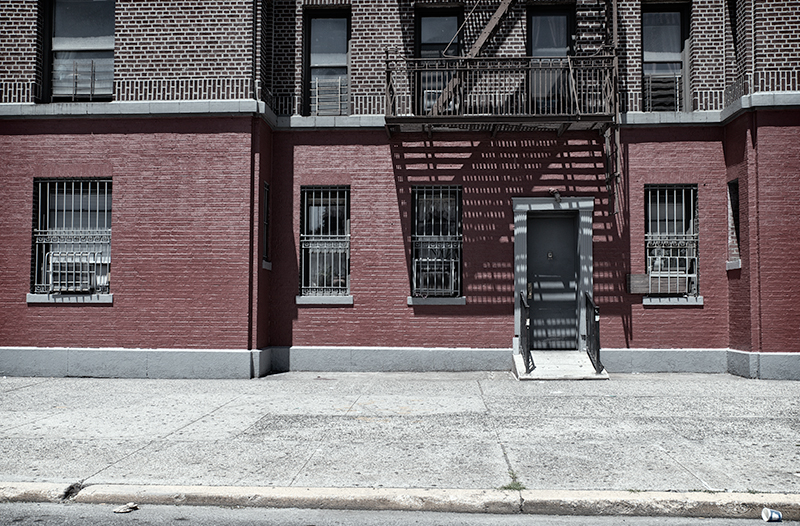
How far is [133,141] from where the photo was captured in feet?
40.6

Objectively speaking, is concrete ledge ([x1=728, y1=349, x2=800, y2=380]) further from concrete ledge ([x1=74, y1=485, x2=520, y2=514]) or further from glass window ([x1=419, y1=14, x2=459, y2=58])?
concrete ledge ([x1=74, y1=485, x2=520, y2=514])

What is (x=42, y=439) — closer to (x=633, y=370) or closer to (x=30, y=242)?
(x=30, y=242)

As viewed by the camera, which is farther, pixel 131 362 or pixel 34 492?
pixel 131 362

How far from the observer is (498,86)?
12.8 metres

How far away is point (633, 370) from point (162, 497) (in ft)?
31.3

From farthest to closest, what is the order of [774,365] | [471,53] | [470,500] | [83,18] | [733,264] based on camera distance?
[83,18] < [471,53] < [733,264] < [774,365] < [470,500]

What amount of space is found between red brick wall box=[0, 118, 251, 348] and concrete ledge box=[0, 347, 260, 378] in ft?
0.54

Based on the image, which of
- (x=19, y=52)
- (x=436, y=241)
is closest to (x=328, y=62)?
(x=436, y=241)

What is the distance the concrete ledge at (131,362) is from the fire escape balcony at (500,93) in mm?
5245

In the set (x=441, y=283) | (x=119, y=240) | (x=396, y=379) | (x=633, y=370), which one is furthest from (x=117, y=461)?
(x=633, y=370)

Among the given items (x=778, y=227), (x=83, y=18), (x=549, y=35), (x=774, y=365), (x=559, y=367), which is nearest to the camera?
(x=774, y=365)

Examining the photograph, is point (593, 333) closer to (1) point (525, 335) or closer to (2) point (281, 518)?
(1) point (525, 335)

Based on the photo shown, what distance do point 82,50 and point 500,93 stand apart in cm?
815

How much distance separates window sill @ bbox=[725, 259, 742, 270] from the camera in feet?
39.4
